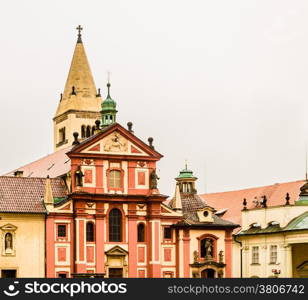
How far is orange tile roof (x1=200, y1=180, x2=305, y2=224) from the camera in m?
112

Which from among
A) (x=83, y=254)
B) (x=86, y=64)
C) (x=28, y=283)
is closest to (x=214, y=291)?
(x=28, y=283)

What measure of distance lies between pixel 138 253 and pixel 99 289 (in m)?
36.4

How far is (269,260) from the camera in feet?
324

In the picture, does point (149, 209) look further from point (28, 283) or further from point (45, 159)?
point (28, 283)

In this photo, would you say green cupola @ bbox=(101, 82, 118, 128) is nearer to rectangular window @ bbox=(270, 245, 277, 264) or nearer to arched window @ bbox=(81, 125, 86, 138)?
rectangular window @ bbox=(270, 245, 277, 264)

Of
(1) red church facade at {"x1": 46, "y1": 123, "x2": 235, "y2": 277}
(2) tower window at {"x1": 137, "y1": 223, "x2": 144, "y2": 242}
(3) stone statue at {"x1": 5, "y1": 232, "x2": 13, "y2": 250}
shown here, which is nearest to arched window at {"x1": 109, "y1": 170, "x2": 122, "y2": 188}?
(1) red church facade at {"x1": 46, "y1": 123, "x2": 235, "y2": 277}

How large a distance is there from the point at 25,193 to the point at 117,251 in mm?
8668

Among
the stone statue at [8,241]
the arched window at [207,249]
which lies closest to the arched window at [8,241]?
the stone statue at [8,241]

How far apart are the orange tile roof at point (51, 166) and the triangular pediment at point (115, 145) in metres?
4.30

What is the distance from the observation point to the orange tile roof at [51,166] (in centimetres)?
9801

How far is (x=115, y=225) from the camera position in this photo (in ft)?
303

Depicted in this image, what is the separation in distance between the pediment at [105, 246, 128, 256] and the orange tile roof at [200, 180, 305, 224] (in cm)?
2015

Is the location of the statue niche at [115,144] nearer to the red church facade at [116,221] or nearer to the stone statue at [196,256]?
the red church facade at [116,221]

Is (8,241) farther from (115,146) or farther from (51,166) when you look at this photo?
(51,166)
